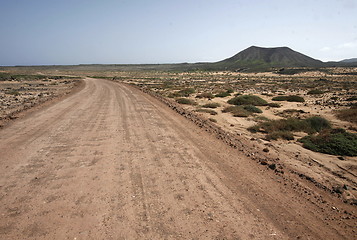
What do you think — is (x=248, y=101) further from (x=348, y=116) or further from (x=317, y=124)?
(x=317, y=124)

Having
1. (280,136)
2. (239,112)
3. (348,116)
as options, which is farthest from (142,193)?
(348,116)

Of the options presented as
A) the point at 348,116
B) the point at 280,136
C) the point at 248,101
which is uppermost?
the point at 248,101

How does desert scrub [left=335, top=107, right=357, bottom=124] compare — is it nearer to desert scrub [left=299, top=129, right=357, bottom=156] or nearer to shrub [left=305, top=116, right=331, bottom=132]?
shrub [left=305, top=116, right=331, bottom=132]

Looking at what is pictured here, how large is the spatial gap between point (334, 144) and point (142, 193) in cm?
837

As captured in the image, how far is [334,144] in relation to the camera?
934cm

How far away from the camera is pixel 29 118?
41.6 ft

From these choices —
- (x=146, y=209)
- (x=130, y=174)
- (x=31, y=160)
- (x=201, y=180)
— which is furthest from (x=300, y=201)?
(x=31, y=160)

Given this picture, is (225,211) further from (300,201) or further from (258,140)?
(258,140)

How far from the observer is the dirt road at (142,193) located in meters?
4.12

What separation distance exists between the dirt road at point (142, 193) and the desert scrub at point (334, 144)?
384 centimetres

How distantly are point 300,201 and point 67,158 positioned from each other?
663 cm

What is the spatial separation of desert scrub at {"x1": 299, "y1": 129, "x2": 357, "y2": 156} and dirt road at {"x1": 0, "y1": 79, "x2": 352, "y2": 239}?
12.6ft

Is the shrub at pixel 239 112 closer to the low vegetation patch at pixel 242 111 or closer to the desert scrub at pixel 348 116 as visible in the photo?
the low vegetation patch at pixel 242 111

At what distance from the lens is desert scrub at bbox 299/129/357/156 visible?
9.02 metres
